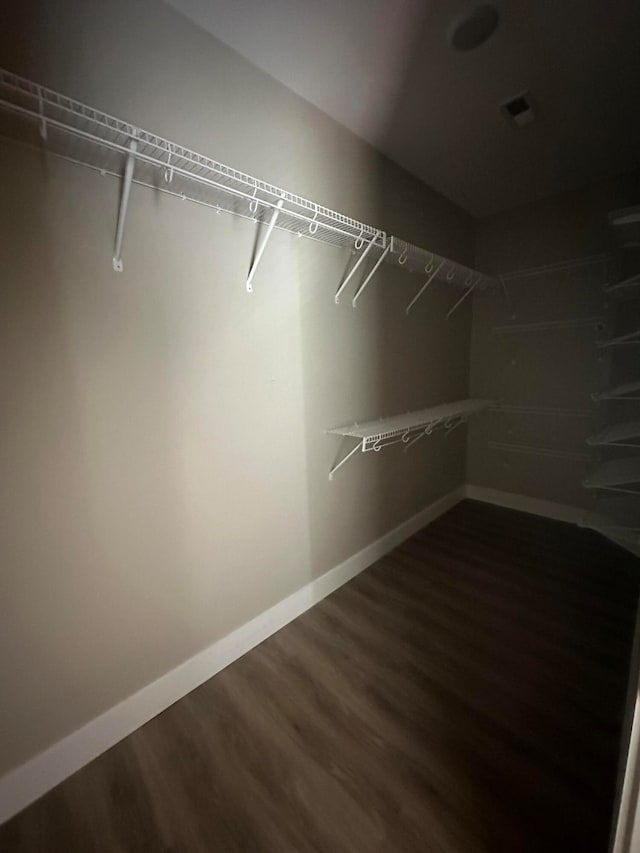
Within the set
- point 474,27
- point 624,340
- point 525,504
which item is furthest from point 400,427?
point 525,504

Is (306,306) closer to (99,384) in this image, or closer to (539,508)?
(99,384)

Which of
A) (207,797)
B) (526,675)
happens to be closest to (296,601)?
(207,797)

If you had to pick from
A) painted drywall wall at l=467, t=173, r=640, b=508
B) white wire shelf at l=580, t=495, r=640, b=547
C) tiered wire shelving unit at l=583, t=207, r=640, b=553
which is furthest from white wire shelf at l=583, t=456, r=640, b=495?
painted drywall wall at l=467, t=173, r=640, b=508

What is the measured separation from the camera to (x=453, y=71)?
142cm

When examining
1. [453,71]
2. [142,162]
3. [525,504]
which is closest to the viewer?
[142,162]

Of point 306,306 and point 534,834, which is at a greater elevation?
point 306,306

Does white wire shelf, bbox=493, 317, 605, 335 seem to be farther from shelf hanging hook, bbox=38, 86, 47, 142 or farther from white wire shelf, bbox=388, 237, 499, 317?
shelf hanging hook, bbox=38, 86, 47, 142

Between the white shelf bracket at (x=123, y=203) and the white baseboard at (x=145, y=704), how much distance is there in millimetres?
1507

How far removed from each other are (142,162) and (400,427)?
151cm

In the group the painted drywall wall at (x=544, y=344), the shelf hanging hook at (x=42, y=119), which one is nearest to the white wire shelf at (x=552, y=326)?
the painted drywall wall at (x=544, y=344)

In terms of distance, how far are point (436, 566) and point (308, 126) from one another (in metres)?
2.42

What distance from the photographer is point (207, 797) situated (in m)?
1.04

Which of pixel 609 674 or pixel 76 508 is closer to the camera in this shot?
pixel 76 508

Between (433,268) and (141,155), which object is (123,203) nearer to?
(141,155)
